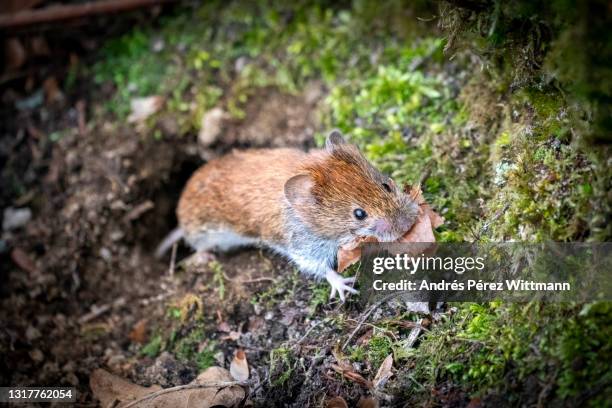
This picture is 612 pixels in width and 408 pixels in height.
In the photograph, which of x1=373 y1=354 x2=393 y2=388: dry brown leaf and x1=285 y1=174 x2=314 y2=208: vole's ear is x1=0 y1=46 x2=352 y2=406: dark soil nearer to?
x1=373 y1=354 x2=393 y2=388: dry brown leaf

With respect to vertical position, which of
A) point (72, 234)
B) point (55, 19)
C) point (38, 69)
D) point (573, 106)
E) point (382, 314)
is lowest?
point (382, 314)

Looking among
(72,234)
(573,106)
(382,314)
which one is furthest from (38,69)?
(573,106)

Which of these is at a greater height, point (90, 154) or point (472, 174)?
point (90, 154)

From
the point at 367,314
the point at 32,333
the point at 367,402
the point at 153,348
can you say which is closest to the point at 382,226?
the point at 367,314

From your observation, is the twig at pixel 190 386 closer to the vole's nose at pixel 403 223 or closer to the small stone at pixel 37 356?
the small stone at pixel 37 356

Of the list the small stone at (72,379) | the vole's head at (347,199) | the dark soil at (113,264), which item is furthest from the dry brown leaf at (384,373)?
the small stone at (72,379)

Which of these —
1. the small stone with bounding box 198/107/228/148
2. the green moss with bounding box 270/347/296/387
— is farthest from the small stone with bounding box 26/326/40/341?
the small stone with bounding box 198/107/228/148

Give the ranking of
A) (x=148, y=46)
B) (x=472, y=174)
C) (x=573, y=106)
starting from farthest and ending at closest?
(x=148, y=46) < (x=472, y=174) < (x=573, y=106)

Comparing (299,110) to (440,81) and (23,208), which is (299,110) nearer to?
(440,81)
